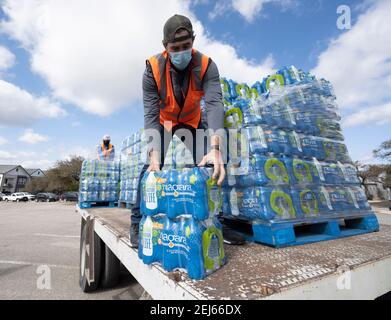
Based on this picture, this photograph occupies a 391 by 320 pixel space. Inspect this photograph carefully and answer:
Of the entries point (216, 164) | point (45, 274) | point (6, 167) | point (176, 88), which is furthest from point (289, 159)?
point (6, 167)

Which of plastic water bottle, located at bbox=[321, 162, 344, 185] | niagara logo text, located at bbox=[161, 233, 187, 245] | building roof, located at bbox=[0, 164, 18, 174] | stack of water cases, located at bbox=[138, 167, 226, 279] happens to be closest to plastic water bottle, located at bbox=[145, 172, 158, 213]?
stack of water cases, located at bbox=[138, 167, 226, 279]

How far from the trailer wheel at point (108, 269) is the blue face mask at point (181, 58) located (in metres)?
2.80

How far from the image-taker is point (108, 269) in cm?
343

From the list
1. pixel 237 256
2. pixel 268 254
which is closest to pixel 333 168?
pixel 268 254

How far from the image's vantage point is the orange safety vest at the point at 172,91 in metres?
1.63

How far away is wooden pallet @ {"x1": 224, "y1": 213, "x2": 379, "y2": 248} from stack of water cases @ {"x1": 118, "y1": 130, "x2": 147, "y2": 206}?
110 inches

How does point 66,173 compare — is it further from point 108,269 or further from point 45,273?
point 108,269

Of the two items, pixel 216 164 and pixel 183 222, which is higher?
pixel 216 164

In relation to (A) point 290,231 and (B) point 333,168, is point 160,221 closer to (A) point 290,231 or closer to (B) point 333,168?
(A) point 290,231

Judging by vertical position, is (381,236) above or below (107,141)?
below

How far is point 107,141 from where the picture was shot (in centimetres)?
636

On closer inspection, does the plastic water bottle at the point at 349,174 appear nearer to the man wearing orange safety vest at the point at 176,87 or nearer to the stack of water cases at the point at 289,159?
the stack of water cases at the point at 289,159

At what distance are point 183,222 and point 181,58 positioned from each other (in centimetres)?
107
